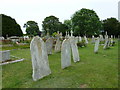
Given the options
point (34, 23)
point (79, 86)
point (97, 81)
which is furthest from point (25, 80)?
point (34, 23)

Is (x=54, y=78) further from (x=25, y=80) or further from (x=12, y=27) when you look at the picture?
(x=12, y=27)

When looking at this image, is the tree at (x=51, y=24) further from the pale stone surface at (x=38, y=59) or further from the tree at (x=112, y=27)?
the pale stone surface at (x=38, y=59)

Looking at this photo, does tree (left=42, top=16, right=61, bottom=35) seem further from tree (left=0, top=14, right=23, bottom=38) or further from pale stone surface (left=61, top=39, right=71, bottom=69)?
pale stone surface (left=61, top=39, right=71, bottom=69)

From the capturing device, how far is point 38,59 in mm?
4500

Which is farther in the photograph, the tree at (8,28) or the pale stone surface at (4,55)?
the tree at (8,28)

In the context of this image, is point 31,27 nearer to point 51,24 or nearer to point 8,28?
point 51,24

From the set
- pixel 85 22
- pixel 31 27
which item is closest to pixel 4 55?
pixel 85 22

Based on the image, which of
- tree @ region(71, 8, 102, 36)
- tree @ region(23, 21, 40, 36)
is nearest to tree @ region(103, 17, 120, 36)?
tree @ region(71, 8, 102, 36)

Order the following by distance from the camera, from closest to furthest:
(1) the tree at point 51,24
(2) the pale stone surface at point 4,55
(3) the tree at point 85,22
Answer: (2) the pale stone surface at point 4,55, (3) the tree at point 85,22, (1) the tree at point 51,24

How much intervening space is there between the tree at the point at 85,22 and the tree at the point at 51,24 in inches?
804

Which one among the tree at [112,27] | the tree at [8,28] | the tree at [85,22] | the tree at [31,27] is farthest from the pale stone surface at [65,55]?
the tree at [31,27]

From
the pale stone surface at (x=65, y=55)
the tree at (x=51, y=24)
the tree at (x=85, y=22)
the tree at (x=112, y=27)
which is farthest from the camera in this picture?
the tree at (x=51, y=24)

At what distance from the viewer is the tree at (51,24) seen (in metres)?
60.1

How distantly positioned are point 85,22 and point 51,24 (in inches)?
1038
